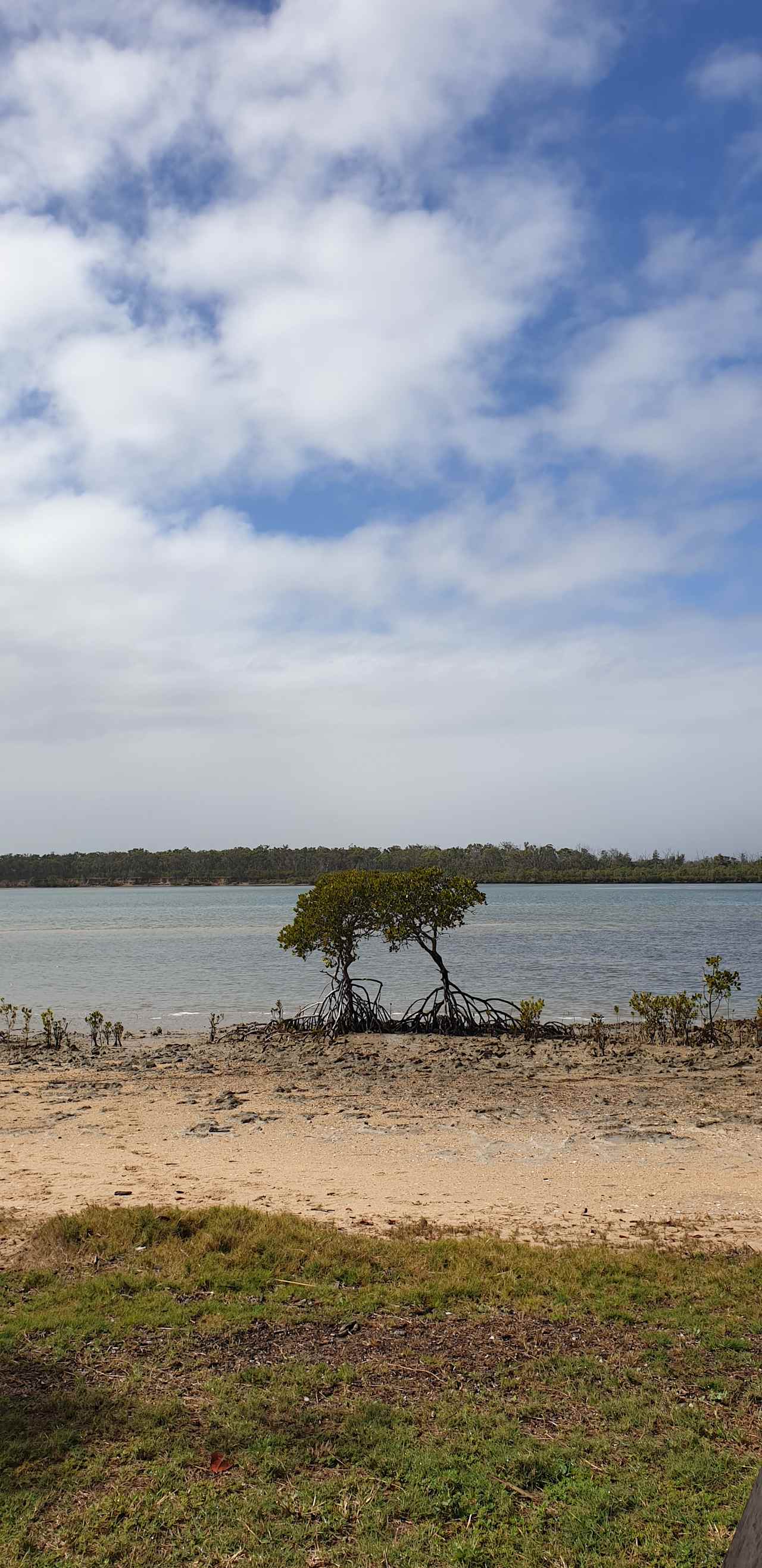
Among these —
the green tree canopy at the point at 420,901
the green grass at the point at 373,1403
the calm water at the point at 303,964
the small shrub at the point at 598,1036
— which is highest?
the green tree canopy at the point at 420,901

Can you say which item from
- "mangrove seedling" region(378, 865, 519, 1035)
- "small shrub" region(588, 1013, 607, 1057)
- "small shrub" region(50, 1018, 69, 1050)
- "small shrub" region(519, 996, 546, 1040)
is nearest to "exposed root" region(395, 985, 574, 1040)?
"mangrove seedling" region(378, 865, 519, 1035)

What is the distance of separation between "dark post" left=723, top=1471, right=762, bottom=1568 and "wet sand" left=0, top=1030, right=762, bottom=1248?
6821 millimetres

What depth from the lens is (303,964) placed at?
38.1m

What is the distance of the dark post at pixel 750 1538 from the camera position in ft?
4.55

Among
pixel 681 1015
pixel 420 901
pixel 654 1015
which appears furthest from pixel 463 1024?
pixel 681 1015

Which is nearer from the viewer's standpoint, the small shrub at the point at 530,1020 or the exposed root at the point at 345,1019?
the small shrub at the point at 530,1020

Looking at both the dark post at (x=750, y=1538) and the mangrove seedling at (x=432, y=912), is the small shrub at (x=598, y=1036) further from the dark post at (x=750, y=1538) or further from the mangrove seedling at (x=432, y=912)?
the dark post at (x=750, y=1538)

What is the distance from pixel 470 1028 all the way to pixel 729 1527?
54.4 ft

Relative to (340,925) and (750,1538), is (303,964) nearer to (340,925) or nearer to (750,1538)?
(340,925)

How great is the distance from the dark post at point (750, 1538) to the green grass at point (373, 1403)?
293 cm

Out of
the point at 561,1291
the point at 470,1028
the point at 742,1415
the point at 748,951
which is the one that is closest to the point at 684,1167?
the point at 561,1291

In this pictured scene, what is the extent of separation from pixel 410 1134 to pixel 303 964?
86.0ft

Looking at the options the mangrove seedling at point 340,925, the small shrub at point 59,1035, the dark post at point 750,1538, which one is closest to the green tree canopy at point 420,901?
the mangrove seedling at point 340,925

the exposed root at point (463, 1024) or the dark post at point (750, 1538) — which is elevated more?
the dark post at point (750, 1538)
